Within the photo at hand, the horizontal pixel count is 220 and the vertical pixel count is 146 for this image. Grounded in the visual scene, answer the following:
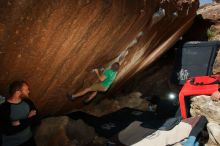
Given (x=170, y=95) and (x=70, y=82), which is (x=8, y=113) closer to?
(x=70, y=82)

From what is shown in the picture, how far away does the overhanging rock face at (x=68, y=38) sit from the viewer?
399cm

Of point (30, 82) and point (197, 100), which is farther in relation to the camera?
point (197, 100)

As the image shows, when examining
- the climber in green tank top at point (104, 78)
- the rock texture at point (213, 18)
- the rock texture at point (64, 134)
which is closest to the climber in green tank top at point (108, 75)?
the climber in green tank top at point (104, 78)

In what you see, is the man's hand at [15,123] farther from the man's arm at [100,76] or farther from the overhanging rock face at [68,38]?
the man's arm at [100,76]

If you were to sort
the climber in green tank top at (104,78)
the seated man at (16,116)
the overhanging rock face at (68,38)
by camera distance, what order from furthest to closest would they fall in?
the climber in green tank top at (104,78) → the seated man at (16,116) → the overhanging rock face at (68,38)

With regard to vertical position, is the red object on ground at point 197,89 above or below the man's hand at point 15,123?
below

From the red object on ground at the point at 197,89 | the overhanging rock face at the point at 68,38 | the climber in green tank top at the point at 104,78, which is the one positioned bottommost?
the red object on ground at the point at 197,89

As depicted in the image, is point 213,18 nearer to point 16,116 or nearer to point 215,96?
point 215,96

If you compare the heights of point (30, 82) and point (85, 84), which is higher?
point (30, 82)

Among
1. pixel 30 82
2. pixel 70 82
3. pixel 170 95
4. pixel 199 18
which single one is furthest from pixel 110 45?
pixel 199 18

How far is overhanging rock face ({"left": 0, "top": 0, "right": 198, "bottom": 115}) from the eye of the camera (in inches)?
157

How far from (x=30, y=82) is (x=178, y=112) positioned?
4051mm

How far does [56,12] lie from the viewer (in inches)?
162

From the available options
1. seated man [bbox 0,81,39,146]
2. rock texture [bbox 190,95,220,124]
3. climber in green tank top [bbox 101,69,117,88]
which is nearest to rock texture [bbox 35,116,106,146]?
climber in green tank top [bbox 101,69,117,88]
